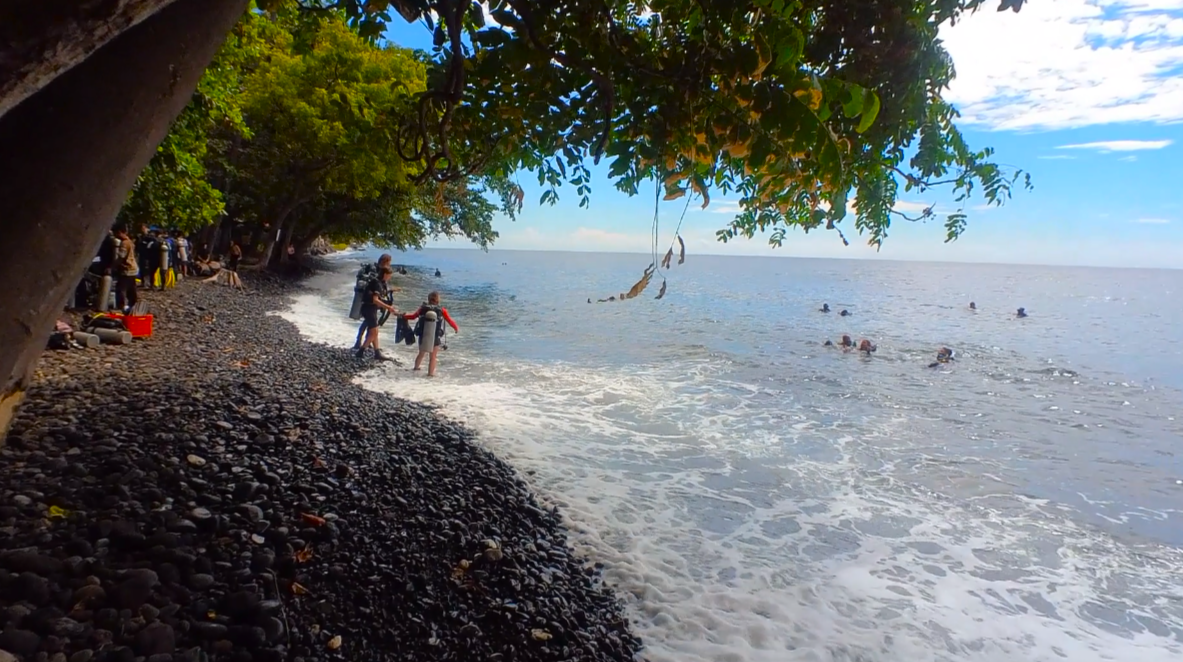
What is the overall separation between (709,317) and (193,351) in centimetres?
2660

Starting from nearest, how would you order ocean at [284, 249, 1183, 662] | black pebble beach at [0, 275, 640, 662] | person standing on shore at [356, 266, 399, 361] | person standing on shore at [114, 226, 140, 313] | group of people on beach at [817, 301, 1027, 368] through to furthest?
black pebble beach at [0, 275, 640, 662]
ocean at [284, 249, 1183, 662]
person standing on shore at [114, 226, 140, 313]
person standing on shore at [356, 266, 399, 361]
group of people on beach at [817, 301, 1027, 368]

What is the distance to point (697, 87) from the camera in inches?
130

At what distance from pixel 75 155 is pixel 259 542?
120 inches

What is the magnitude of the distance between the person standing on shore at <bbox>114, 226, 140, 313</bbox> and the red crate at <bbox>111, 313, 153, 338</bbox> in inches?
87.5

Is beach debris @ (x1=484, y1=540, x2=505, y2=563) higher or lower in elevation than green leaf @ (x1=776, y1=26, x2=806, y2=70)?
lower

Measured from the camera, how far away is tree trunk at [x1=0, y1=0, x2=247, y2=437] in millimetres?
1437

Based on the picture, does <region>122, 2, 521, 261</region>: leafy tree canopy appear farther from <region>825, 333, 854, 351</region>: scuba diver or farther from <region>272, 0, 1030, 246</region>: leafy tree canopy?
<region>825, 333, 854, 351</region>: scuba diver

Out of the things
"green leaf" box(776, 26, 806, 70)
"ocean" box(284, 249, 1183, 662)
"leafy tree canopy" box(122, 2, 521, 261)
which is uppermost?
"leafy tree canopy" box(122, 2, 521, 261)

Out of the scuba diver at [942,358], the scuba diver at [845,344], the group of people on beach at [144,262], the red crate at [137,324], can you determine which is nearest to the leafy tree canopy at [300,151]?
the group of people on beach at [144,262]

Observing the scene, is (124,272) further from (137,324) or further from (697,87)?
(697,87)

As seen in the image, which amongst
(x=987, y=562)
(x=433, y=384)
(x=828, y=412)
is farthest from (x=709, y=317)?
(x=987, y=562)

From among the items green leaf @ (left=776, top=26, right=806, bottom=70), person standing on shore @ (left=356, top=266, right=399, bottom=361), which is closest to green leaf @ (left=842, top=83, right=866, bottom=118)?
green leaf @ (left=776, top=26, right=806, bottom=70)

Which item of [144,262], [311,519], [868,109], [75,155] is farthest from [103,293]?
[868,109]

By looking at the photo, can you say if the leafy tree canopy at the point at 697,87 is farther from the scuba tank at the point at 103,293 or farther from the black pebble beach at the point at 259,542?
the scuba tank at the point at 103,293
